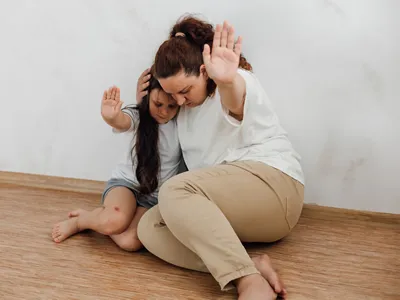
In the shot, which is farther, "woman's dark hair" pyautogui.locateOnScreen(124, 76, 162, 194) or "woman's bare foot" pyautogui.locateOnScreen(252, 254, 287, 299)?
"woman's dark hair" pyautogui.locateOnScreen(124, 76, 162, 194)

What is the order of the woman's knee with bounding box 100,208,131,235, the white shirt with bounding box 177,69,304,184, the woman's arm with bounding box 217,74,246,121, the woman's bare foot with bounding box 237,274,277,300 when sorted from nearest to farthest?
the woman's bare foot with bounding box 237,274,277,300
the woman's arm with bounding box 217,74,246,121
the white shirt with bounding box 177,69,304,184
the woman's knee with bounding box 100,208,131,235

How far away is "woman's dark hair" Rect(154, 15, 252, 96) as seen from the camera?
4.29ft

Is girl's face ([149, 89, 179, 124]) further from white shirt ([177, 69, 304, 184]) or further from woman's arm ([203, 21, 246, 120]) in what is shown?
woman's arm ([203, 21, 246, 120])

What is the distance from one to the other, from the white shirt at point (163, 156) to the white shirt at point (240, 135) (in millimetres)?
43

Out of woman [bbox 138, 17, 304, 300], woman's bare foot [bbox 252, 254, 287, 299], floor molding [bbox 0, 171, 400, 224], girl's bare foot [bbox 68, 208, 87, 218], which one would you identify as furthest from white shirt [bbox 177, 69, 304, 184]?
floor molding [bbox 0, 171, 400, 224]

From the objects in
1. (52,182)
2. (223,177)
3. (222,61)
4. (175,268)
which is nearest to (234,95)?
(222,61)

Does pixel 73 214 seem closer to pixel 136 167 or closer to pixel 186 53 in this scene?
pixel 136 167

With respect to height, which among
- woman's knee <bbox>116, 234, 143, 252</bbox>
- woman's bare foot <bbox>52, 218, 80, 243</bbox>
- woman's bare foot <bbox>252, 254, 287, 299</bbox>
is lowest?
woman's bare foot <bbox>52, 218, 80, 243</bbox>

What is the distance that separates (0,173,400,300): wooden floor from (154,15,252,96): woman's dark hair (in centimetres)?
47

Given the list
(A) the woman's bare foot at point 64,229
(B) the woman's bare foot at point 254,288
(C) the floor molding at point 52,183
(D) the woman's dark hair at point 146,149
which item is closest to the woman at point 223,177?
(B) the woman's bare foot at point 254,288

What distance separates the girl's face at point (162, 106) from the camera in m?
1.44

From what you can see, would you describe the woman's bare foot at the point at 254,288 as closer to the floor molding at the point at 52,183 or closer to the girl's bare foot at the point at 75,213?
the girl's bare foot at the point at 75,213

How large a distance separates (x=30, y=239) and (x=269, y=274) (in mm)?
682

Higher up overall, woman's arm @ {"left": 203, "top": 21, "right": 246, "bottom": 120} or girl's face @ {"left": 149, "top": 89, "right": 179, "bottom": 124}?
woman's arm @ {"left": 203, "top": 21, "right": 246, "bottom": 120}
